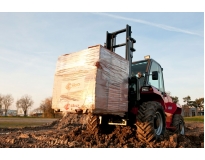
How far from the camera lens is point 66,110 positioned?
488cm

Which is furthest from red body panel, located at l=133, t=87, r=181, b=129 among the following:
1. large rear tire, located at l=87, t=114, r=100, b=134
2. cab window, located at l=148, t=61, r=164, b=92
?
large rear tire, located at l=87, t=114, r=100, b=134

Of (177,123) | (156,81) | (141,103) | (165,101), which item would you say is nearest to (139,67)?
(156,81)

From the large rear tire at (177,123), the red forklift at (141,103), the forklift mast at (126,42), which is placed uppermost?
the forklift mast at (126,42)

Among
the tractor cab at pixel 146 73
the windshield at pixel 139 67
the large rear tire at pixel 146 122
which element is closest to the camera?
the large rear tire at pixel 146 122

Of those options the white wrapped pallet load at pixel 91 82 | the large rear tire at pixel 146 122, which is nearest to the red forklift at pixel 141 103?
the large rear tire at pixel 146 122

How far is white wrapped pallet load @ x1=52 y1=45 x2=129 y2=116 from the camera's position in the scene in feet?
14.6

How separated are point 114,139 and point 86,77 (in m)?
2.37

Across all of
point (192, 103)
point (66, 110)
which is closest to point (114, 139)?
point (66, 110)

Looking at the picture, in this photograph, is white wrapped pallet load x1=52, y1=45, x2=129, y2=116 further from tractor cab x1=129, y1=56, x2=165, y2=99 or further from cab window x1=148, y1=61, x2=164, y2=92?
cab window x1=148, y1=61, x2=164, y2=92

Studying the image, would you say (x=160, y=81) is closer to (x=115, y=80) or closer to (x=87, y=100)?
(x=115, y=80)

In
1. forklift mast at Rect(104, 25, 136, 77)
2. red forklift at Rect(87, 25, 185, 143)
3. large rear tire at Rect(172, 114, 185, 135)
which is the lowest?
large rear tire at Rect(172, 114, 185, 135)

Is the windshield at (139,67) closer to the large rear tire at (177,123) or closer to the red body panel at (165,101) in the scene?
the red body panel at (165,101)

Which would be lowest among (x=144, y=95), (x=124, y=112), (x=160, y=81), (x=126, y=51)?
(x=124, y=112)

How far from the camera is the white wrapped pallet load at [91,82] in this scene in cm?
445
